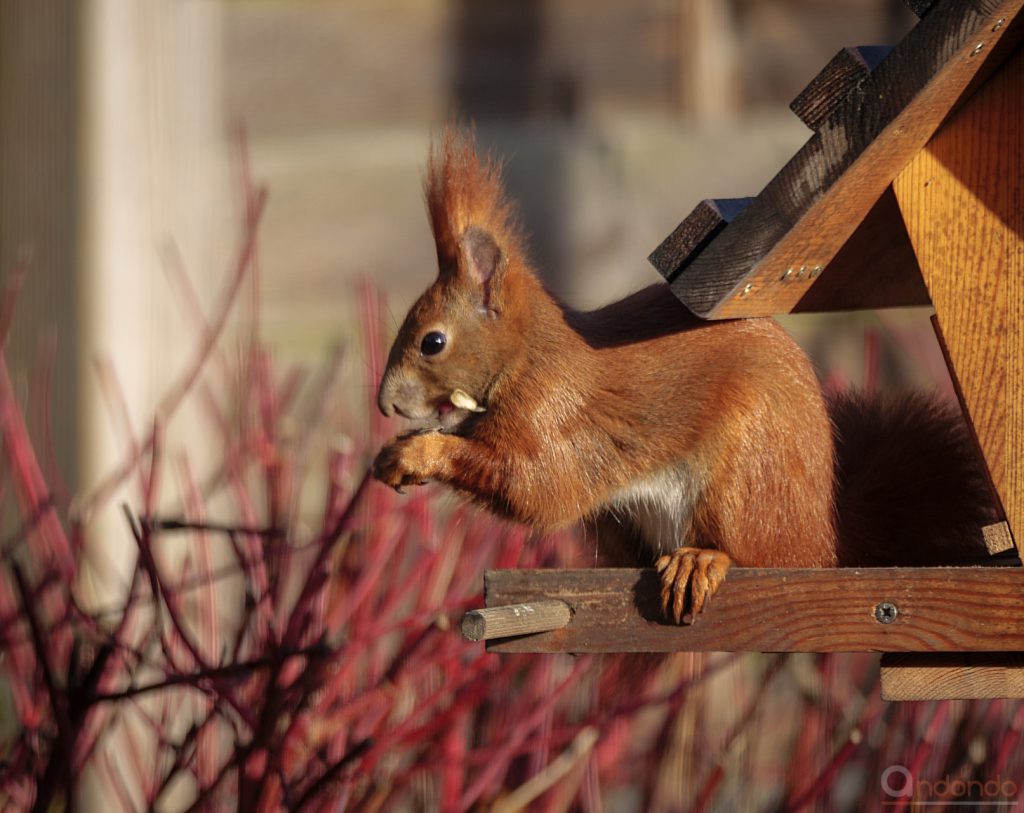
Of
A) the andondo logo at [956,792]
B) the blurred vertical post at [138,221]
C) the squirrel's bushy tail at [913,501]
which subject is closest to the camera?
the squirrel's bushy tail at [913,501]

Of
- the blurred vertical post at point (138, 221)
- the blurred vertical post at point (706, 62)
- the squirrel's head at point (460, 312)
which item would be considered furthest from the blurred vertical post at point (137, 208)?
the squirrel's head at point (460, 312)

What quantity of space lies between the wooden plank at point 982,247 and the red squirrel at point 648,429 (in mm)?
169

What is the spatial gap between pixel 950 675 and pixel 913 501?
23 cm

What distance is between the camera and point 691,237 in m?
1.29

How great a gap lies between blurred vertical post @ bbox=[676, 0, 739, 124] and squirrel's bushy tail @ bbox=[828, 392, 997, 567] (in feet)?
5.99

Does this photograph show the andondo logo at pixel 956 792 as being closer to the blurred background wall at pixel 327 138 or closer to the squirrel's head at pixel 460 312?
the squirrel's head at pixel 460 312

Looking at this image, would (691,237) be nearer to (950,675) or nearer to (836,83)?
(836,83)

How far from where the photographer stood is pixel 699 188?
123 inches

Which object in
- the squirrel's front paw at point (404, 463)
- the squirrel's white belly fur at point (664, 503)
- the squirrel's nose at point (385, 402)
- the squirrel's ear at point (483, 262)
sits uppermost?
the squirrel's ear at point (483, 262)

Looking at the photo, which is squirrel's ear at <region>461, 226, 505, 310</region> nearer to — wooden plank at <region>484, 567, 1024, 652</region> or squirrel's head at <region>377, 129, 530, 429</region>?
squirrel's head at <region>377, 129, 530, 429</region>

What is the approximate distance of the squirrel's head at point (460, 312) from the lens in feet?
4.73

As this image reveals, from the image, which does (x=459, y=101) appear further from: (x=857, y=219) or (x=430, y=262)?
(x=857, y=219)

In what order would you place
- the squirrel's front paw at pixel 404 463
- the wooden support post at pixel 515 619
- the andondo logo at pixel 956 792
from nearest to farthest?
the wooden support post at pixel 515 619 < the squirrel's front paw at pixel 404 463 < the andondo logo at pixel 956 792

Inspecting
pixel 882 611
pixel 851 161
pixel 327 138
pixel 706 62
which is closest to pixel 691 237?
pixel 851 161
